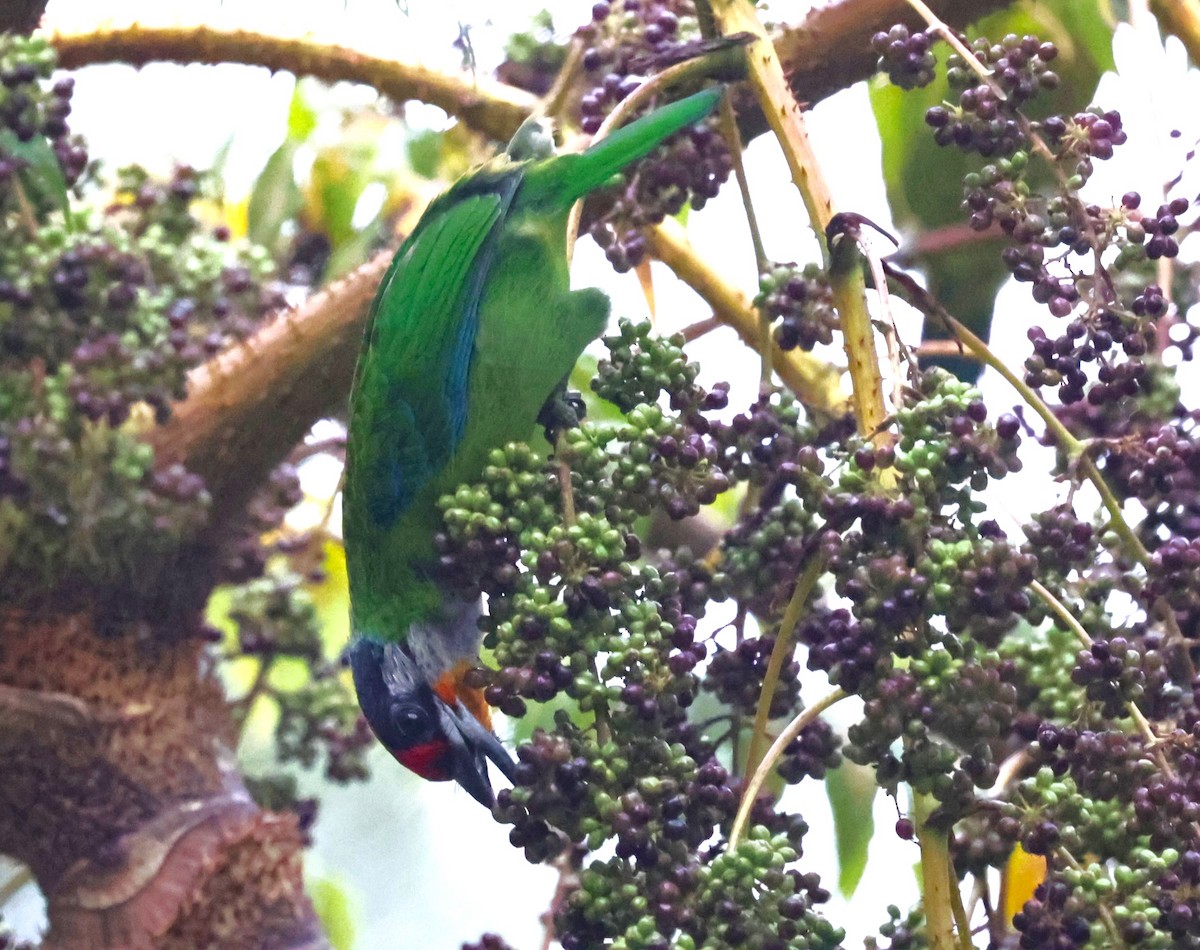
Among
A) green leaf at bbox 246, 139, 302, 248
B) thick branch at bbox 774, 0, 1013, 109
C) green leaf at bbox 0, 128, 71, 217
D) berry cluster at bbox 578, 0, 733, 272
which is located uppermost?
green leaf at bbox 246, 139, 302, 248

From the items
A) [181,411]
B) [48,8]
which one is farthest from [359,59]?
[181,411]

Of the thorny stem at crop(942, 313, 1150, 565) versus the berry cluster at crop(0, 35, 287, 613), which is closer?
the thorny stem at crop(942, 313, 1150, 565)

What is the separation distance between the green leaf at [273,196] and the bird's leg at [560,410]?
707 millimetres

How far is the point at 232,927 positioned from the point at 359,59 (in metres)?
0.90

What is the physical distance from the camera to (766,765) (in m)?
0.79

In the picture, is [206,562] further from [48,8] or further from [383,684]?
[48,8]

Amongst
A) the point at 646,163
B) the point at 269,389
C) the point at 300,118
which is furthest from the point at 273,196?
the point at 646,163

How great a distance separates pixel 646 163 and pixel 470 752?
599mm

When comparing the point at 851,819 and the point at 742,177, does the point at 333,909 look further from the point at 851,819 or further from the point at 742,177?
the point at 742,177

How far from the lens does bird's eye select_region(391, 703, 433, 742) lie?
134 centimetres

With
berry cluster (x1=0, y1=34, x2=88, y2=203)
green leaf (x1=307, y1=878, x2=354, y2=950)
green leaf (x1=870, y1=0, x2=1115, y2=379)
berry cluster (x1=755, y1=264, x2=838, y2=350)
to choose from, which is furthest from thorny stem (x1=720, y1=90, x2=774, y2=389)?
green leaf (x1=307, y1=878, x2=354, y2=950)

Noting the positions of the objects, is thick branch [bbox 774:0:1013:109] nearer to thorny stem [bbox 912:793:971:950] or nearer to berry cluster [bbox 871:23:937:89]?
berry cluster [bbox 871:23:937:89]

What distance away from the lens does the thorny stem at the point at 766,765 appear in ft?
2.52

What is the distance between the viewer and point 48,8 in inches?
55.3
